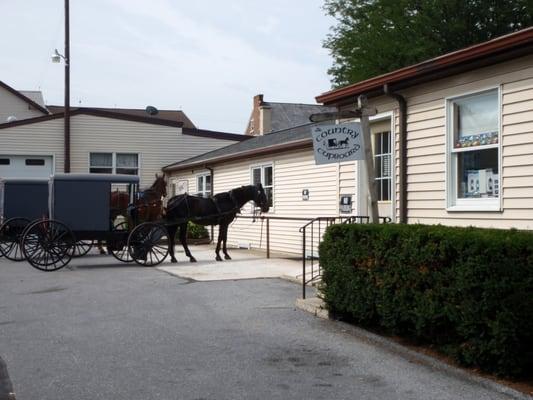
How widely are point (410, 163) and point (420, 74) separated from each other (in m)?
1.33

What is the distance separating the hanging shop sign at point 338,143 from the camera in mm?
8609

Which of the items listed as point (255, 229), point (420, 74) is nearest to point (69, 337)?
point (420, 74)

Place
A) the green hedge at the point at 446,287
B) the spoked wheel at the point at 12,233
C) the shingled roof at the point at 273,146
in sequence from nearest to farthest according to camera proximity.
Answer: the green hedge at the point at 446,287 → the spoked wheel at the point at 12,233 → the shingled roof at the point at 273,146

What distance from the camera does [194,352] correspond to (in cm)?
707

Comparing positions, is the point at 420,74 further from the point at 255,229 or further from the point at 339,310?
the point at 255,229

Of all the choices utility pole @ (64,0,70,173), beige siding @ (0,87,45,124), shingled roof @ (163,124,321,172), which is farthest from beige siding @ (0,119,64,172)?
beige siding @ (0,87,45,124)

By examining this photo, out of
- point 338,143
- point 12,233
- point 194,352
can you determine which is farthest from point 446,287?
point 12,233

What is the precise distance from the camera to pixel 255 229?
2048 cm

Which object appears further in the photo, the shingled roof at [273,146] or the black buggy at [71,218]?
the shingled roof at [273,146]

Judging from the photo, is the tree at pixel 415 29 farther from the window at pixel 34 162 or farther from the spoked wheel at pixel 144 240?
the spoked wheel at pixel 144 240

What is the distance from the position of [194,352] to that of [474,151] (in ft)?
14.8

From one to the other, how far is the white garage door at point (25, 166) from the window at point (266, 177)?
11199 millimetres

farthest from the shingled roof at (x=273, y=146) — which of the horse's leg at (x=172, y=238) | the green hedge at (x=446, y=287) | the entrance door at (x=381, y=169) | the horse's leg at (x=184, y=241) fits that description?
the green hedge at (x=446, y=287)

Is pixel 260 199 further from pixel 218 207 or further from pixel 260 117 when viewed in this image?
pixel 260 117
